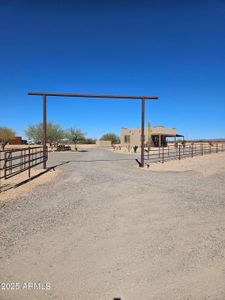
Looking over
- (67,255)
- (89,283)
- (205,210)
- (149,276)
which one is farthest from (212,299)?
(205,210)

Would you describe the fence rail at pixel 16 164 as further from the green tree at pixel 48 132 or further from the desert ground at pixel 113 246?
the green tree at pixel 48 132

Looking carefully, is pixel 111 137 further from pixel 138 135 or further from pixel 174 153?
pixel 174 153

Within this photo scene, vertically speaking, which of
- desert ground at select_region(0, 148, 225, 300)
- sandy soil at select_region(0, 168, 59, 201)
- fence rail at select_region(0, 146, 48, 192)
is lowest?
desert ground at select_region(0, 148, 225, 300)

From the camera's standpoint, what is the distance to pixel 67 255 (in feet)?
14.7

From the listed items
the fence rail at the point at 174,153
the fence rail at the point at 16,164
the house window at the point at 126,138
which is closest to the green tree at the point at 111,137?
the house window at the point at 126,138

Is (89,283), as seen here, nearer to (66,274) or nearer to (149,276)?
(66,274)

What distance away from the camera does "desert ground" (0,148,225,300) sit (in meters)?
3.53

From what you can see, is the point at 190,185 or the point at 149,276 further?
the point at 190,185

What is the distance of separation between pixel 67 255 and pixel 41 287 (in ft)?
3.08

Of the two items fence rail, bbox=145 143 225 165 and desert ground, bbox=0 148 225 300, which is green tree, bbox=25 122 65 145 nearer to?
fence rail, bbox=145 143 225 165

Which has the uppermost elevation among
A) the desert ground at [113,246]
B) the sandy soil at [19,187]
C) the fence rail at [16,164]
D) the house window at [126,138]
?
the house window at [126,138]

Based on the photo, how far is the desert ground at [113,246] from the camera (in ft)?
11.6

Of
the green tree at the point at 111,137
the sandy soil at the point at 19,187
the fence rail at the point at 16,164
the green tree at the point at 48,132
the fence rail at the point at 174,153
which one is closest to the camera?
the sandy soil at the point at 19,187

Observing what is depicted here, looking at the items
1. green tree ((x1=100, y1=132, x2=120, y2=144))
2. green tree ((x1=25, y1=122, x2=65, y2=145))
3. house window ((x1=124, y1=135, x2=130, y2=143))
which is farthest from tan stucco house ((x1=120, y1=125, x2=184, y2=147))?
green tree ((x1=100, y1=132, x2=120, y2=144))
